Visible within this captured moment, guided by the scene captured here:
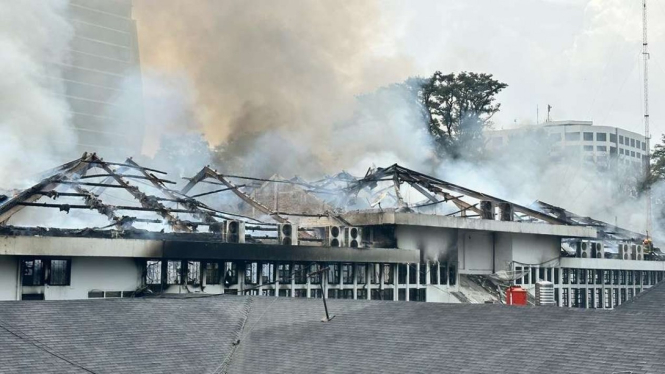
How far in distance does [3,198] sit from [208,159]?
2282 inches

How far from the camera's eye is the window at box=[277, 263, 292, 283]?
3748cm

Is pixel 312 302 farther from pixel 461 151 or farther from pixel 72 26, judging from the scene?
pixel 72 26

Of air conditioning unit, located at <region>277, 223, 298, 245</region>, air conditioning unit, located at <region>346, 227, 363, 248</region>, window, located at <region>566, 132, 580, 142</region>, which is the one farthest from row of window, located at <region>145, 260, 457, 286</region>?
window, located at <region>566, 132, 580, 142</region>

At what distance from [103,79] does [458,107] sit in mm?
58085

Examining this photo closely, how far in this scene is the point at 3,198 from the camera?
3666 cm

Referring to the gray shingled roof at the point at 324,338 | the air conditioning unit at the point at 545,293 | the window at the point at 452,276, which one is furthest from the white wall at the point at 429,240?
the gray shingled roof at the point at 324,338

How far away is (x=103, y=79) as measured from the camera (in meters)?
122

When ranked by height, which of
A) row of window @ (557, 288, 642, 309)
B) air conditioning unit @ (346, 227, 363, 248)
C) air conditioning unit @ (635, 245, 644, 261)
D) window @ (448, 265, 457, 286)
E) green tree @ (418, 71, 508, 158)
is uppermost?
green tree @ (418, 71, 508, 158)

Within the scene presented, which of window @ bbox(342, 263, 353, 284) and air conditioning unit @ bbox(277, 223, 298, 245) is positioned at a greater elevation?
air conditioning unit @ bbox(277, 223, 298, 245)

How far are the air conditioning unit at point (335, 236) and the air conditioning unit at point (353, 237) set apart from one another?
390 mm

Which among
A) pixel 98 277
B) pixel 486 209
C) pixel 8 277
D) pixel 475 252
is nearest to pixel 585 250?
pixel 486 209

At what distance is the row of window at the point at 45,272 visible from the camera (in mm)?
31922

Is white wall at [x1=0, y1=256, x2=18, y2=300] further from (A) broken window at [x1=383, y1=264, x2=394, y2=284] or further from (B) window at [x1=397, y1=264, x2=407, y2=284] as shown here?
(B) window at [x1=397, y1=264, x2=407, y2=284]

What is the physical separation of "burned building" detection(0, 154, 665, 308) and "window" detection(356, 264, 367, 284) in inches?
2.9
